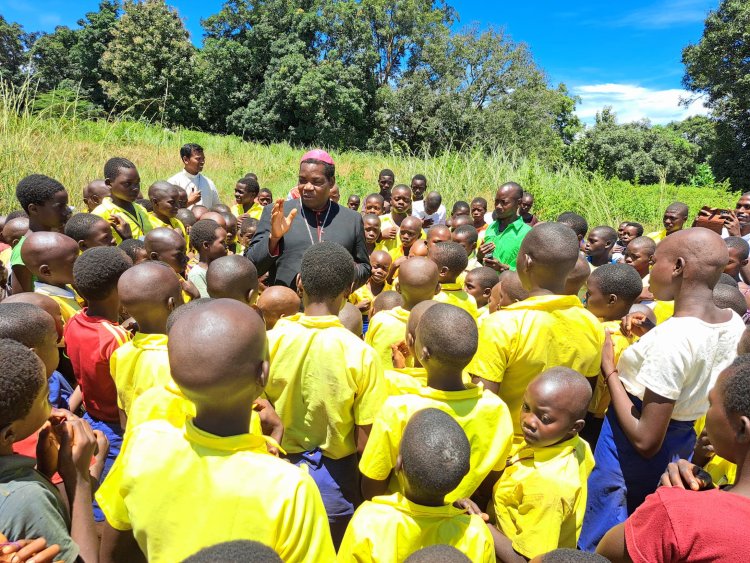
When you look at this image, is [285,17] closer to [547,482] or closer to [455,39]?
[455,39]

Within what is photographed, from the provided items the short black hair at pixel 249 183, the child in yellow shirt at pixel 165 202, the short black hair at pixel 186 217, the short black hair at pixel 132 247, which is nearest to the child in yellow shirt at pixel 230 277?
the short black hair at pixel 132 247

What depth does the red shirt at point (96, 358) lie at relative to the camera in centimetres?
236

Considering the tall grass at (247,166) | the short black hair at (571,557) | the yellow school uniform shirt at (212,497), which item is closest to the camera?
the short black hair at (571,557)

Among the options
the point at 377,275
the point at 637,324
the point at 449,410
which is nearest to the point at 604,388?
the point at 637,324

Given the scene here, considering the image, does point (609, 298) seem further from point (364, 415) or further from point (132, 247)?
point (132, 247)

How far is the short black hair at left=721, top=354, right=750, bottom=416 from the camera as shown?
1.29 meters

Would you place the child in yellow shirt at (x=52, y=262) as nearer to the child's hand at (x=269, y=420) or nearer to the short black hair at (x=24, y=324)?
the short black hair at (x=24, y=324)

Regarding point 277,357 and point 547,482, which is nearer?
point 547,482

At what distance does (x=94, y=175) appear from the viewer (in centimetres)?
807

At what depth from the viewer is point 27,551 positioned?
44.8 inches

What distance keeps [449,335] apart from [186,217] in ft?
14.4

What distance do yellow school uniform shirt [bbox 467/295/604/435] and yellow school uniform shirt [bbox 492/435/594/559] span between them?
1.33 ft

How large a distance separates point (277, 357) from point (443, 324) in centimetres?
73

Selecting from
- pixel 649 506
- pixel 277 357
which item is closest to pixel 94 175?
pixel 277 357
